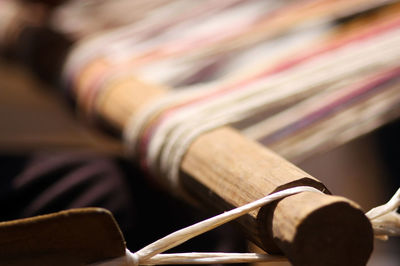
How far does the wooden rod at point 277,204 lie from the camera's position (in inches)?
16.0

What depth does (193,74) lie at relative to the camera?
82cm

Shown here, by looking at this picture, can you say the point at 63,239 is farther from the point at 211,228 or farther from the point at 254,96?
the point at 254,96

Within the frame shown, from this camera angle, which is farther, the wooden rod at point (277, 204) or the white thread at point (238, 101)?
the white thread at point (238, 101)

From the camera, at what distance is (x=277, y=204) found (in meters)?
0.43

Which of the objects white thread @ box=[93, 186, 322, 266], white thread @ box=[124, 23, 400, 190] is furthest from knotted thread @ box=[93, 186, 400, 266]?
white thread @ box=[124, 23, 400, 190]

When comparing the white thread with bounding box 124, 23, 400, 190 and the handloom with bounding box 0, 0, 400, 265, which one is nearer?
the handloom with bounding box 0, 0, 400, 265

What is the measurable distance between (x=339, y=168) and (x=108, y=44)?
75 centimetres

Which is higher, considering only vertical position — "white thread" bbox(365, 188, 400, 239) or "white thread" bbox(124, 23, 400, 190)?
"white thread" bbox(124, 23, 400, 190)

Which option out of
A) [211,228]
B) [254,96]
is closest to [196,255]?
[211,228]

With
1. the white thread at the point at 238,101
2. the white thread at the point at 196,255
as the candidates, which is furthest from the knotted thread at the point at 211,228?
the white thread at the point at 238,101

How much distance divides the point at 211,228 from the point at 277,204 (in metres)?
0.05

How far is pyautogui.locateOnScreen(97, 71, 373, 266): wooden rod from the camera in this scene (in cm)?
41

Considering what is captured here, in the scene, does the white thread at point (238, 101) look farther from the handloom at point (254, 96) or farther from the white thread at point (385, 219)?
the white thread at point (385, 219)

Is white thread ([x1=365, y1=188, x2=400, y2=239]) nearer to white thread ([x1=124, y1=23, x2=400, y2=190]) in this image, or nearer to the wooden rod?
the wooden rod
